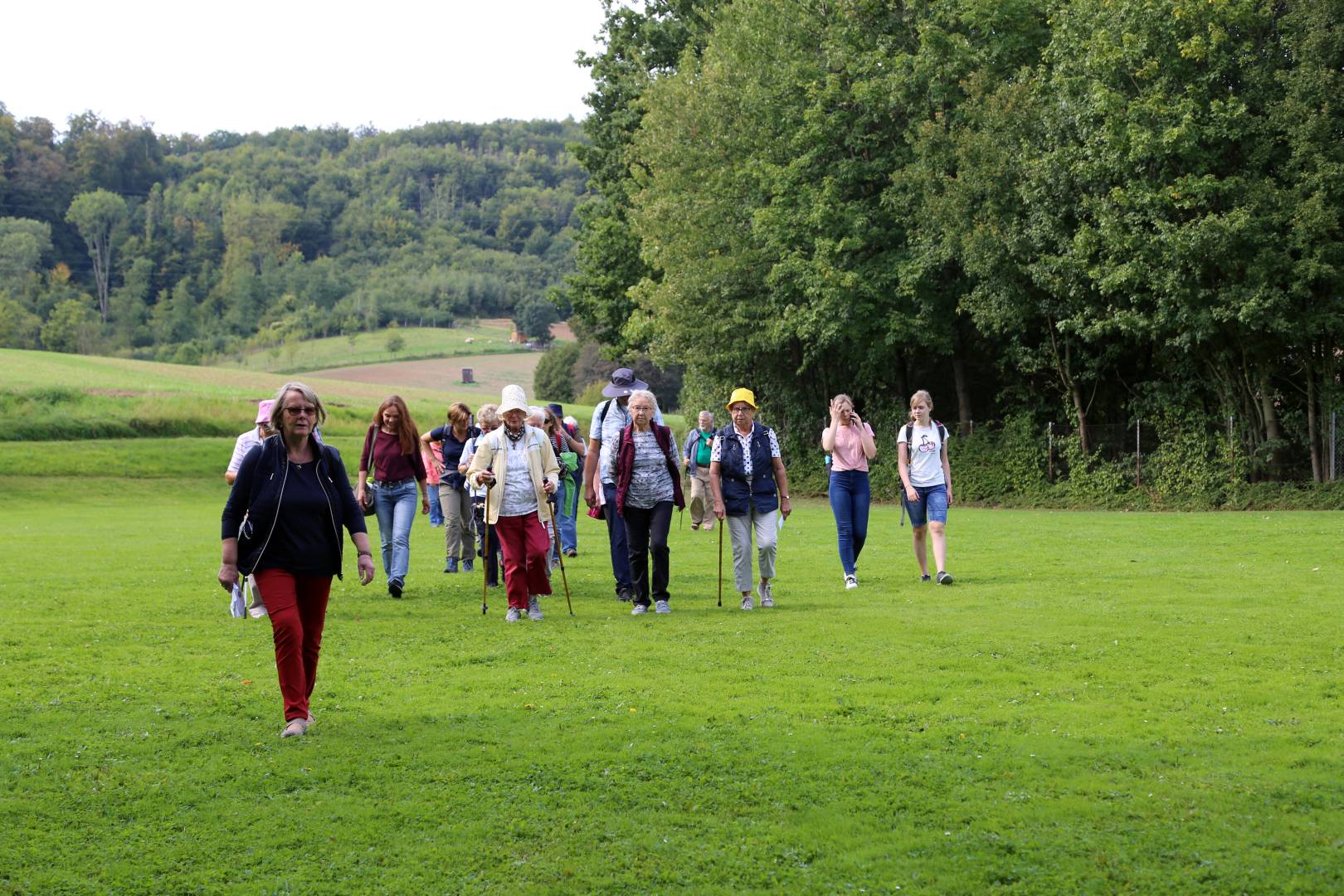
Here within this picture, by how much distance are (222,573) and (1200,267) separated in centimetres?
2347

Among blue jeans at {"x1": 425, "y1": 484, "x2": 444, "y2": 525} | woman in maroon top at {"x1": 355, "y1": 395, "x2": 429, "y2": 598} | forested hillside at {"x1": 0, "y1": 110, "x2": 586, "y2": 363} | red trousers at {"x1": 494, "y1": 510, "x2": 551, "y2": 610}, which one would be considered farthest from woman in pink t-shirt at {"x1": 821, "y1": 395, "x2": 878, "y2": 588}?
forested hillside at {"x1": 0, "y1": 110, "x2": 586, "y2": 363}

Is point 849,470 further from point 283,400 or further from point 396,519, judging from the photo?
point 283,400

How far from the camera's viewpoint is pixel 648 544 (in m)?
13.8

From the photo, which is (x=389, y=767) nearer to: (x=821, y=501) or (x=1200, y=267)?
(x=1200, y=267)

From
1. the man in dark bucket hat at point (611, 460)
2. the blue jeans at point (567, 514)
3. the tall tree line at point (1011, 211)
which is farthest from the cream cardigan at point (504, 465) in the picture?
the tall tree line at point (1011, 211)

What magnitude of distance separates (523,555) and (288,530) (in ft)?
16.7

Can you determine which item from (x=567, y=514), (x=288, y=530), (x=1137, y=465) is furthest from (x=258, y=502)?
(x=1137, y=465)

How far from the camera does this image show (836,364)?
41125mm

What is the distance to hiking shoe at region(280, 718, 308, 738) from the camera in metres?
8.17

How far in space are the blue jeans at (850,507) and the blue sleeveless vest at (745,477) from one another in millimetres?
1438

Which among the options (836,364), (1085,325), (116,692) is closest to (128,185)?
(836,364)

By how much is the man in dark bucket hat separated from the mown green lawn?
680 mm

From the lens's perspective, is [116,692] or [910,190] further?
[910,190]

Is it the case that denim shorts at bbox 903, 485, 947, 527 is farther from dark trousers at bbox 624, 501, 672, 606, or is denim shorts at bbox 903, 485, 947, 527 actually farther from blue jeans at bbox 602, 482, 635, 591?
dark trousers at bbox 624, 501, 672, 606
